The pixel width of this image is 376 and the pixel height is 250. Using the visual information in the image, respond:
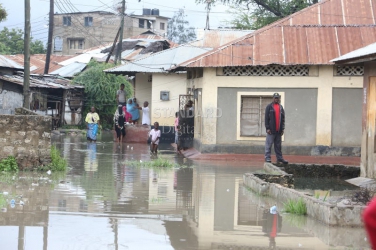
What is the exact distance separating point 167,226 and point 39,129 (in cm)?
605

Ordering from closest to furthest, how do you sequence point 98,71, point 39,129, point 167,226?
1. point 167,226
2. point 39,129
3. point 98,71

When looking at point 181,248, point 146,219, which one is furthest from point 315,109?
point 181,248

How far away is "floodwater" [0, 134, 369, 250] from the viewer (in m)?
7.86

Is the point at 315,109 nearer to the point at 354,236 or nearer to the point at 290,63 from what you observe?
the point at 290,63

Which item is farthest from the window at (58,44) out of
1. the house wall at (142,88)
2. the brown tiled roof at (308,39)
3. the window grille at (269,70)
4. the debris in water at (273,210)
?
the debris in water at (273,210)

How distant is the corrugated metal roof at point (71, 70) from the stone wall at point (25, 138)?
30.4m

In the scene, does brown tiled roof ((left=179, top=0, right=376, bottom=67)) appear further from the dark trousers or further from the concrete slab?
the concrete slab

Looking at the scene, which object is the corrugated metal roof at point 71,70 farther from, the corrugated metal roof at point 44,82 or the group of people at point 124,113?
the group of people at point 124,113

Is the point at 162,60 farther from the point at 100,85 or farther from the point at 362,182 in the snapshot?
the point at 362,182

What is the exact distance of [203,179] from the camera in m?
14.9

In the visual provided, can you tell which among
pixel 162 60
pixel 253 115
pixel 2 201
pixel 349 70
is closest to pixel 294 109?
pixel 253 115

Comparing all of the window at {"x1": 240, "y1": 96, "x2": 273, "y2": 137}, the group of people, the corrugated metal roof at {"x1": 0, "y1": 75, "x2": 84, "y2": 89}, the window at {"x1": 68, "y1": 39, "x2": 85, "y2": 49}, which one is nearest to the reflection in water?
the group of people

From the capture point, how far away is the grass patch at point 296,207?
32.0 feet

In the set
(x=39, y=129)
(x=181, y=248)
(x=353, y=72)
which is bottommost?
(x=181, y=248)
